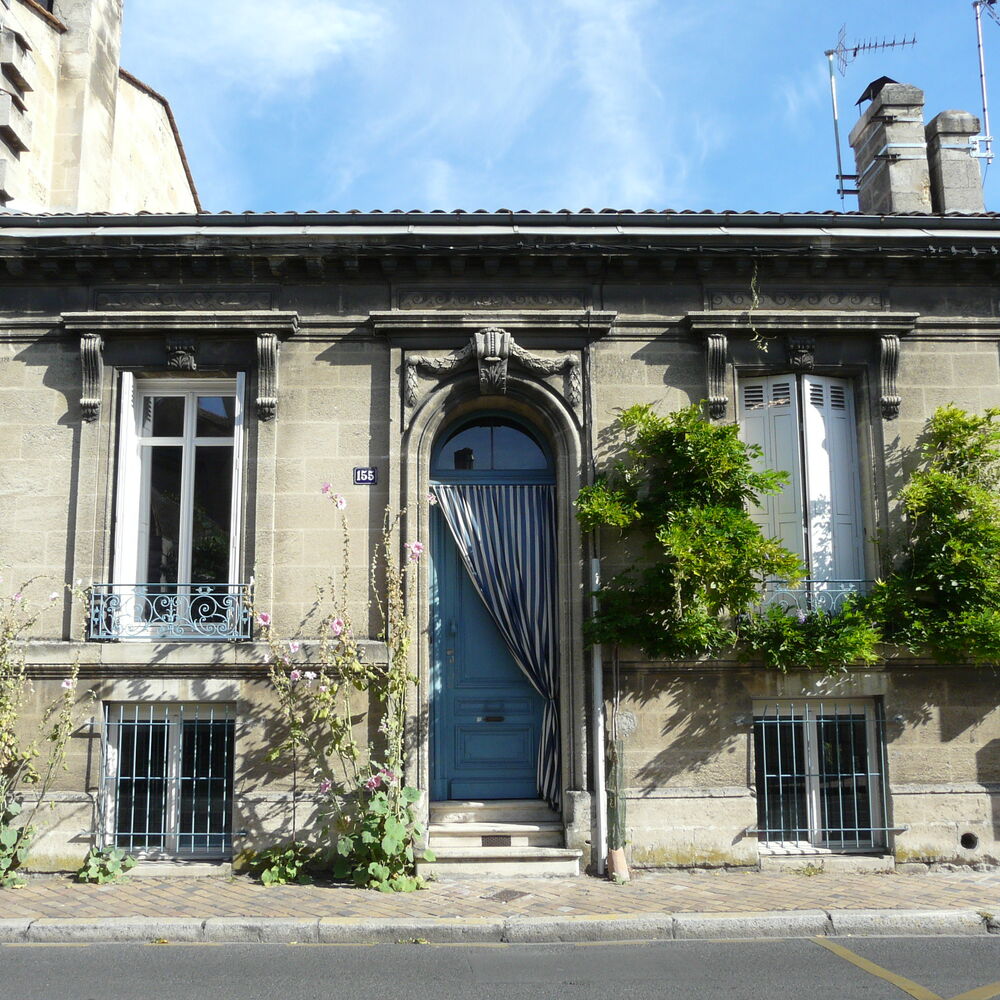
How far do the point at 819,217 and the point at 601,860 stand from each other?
6029mm

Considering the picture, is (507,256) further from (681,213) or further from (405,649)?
(405,649)

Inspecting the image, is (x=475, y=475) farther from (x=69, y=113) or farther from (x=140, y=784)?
(x=69, y=113)

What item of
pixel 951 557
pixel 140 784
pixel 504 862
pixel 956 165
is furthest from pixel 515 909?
pixel 956 165

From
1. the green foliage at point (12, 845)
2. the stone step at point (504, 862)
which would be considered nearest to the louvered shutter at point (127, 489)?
the green foliage at point (12, 845)

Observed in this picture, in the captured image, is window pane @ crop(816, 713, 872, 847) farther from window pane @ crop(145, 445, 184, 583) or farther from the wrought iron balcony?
window pane @ crop(145, 445, 184, 583)

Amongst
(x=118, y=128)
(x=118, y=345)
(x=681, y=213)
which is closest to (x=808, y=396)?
(x=681, y=213)

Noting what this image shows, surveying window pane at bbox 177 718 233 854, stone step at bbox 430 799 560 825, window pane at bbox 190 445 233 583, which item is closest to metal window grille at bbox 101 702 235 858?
window pane at bbox 177 718 233 854

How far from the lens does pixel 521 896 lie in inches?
281

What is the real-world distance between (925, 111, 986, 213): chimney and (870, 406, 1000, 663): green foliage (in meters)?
3.43

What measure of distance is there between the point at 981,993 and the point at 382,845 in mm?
4114

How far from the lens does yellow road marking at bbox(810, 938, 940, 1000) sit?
5.11m

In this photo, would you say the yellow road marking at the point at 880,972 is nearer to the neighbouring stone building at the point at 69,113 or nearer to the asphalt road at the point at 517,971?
the asphalt road at the point at 517,971

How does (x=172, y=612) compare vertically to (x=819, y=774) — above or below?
above

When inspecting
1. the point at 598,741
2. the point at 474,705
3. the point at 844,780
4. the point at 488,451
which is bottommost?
the point at 844,780
